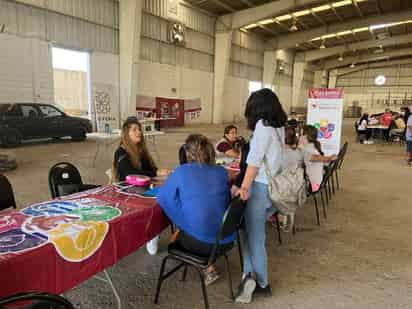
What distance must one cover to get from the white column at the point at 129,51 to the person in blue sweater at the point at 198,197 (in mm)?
10600

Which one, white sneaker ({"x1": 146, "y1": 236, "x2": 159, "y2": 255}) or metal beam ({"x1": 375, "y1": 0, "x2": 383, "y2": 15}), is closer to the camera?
white sneaker ({"x1": 146, "y1": 236, "x2": 159, "y2": 255})

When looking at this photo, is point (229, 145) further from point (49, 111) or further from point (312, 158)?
point (49, 111)

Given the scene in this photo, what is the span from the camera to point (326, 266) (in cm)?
252

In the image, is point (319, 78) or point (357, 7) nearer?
point (357, 7)

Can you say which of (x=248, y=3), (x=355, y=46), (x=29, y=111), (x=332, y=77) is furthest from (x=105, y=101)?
(x=332, y=77)

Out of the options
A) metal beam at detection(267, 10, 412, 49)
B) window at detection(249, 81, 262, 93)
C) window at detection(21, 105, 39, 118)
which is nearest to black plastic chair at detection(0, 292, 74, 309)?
window at detection(21, 105, 39, 118)

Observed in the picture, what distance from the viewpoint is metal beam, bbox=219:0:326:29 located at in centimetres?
1265

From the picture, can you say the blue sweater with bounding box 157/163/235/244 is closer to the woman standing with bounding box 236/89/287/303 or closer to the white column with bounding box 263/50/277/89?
the woman standing with bounding box 236/89/287/303

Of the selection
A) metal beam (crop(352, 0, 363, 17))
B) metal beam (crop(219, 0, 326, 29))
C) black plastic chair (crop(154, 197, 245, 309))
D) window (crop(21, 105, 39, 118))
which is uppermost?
metal beam (crop(352, 0, 363, 17))

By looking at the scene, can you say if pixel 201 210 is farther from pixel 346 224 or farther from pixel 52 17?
pixel 52 17

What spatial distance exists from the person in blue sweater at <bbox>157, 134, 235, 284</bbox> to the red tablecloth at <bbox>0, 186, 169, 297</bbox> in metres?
0.15

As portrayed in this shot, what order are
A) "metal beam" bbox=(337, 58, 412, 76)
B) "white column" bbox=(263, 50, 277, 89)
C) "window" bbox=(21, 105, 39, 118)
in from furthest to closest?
"metal beam" bbox=(337, 58, 412, 76) < "white column" bbox=(263, 50, 277, 89) < "window" bbox=(21, 105, 39, 118)

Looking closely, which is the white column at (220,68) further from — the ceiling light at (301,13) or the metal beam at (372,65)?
the metal beam at (372,65)

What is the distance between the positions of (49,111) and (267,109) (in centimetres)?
887
